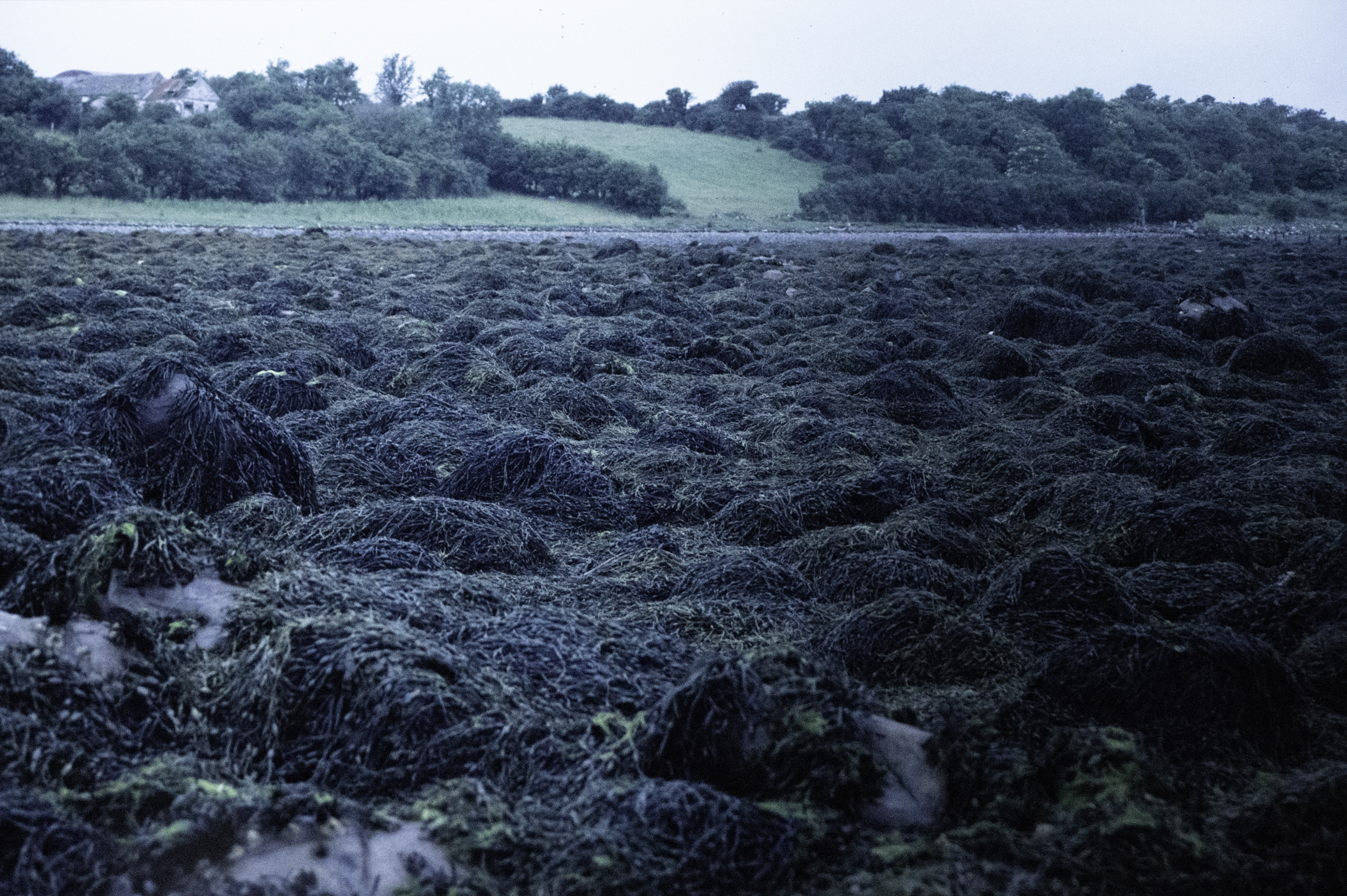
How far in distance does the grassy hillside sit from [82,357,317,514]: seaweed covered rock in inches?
2010

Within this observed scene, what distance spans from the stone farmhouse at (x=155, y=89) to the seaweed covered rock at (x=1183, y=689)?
6666 cm

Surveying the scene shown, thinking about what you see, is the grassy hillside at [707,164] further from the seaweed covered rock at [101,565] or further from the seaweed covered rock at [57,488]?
the seaweed covered rock at [101,565]

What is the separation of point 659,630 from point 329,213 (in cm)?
4520

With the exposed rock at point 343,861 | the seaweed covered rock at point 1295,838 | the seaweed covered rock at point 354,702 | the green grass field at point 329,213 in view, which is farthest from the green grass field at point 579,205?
the seaweed covered rock at point 1295,838

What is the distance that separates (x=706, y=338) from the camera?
1236 centimetres

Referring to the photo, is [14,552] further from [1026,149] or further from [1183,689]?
[1026,149]

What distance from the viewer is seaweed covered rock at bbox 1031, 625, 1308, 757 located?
147 inches

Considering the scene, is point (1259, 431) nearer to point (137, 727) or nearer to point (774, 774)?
point (774, 774)

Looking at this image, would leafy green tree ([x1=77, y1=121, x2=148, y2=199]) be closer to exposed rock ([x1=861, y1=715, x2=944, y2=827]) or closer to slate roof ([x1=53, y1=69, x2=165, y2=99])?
slate roof ([x1=53, y1=69, x2=165, y2=99])

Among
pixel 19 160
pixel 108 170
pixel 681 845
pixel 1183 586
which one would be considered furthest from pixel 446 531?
pixel 108 170

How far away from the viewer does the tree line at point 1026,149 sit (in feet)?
190

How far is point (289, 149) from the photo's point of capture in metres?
48.5

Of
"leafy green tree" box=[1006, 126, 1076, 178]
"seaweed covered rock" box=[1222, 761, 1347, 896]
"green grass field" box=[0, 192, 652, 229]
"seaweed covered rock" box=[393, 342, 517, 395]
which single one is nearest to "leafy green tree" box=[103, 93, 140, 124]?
"green grass field" box=[0, 192, 652, 229]

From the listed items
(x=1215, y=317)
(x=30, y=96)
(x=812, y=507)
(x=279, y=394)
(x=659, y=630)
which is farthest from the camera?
(x=30, y=96)
